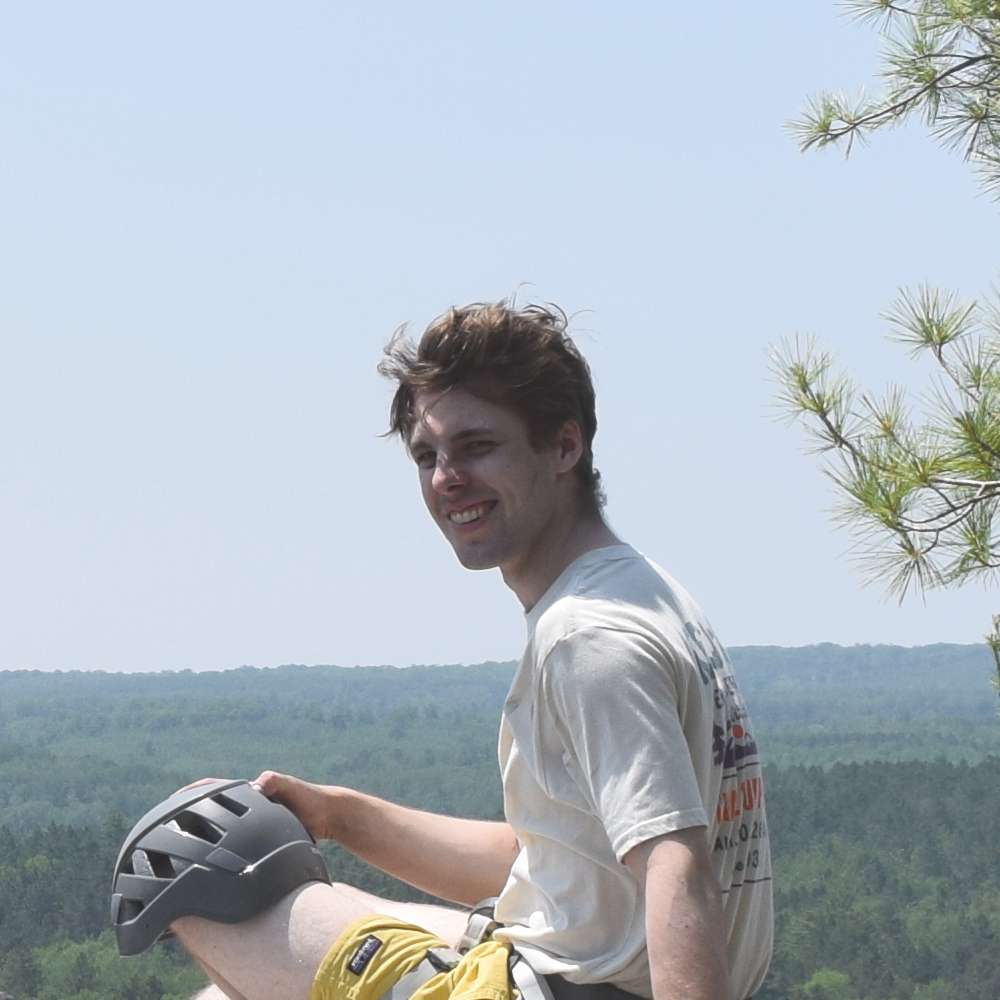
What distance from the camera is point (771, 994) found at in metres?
29.8

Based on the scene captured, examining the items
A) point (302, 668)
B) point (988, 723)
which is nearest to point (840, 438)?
point (988, 723)

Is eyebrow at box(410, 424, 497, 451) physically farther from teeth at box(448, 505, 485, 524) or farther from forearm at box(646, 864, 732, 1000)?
forearm at box(646, 864, 732, 1000)

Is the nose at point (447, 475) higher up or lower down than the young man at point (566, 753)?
higher up

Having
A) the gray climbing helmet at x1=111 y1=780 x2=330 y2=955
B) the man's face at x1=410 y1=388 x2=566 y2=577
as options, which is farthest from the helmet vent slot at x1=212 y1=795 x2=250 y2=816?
the man's face at x1=410 y1=388 x2=566 y2=577

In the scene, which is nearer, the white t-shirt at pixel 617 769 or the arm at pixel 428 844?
the white t-shirt at pixel 617 769

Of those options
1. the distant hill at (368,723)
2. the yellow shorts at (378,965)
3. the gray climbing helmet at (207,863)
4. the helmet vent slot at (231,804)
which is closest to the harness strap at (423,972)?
the yellow shorts at (378,965)

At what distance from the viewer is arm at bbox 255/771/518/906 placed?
6.73 ft

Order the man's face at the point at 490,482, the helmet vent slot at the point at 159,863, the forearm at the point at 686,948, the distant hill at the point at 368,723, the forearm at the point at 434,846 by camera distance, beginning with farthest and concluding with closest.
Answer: the distant hill at the point at 368,723
the forearm at the point at 434,846
the helmet vent slot at the point at 159,863
the man's face at the point at 490,482
the forearm at the point at 686,948

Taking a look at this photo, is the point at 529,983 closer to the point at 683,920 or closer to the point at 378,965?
the point at 378,965

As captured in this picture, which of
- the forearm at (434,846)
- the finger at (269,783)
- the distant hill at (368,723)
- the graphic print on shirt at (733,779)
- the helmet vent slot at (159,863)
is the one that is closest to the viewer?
the graphic print on shirt at (733,779)

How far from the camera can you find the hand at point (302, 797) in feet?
6.44

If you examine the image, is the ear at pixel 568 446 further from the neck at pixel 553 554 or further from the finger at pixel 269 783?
the finger at pixel 269 783

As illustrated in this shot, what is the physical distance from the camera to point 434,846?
2082mm

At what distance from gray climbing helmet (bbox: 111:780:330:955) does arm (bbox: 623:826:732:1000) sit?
19.2 inches
